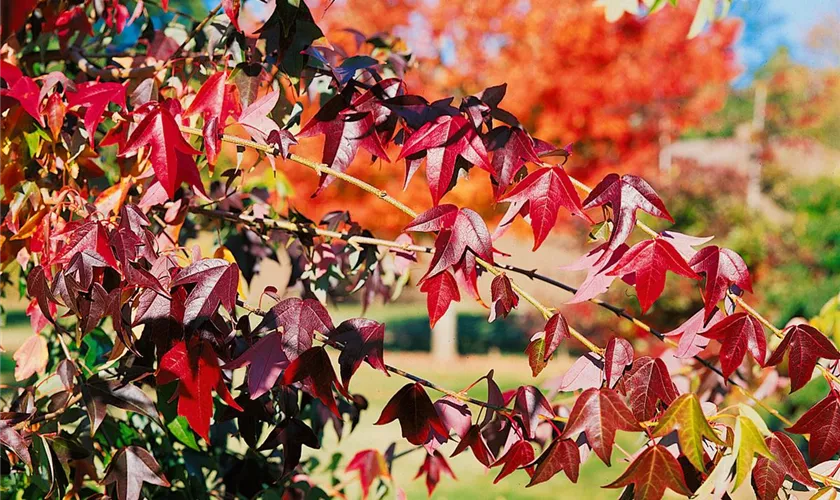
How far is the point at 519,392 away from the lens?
1.14 metres

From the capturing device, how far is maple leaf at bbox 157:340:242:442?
99 cm

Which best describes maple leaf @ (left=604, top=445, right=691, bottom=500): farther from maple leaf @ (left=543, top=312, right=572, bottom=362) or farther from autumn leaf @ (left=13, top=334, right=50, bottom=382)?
autumn leaf @ (left=13, top=334, right=50, bottom=382)

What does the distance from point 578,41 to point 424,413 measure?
7695mm

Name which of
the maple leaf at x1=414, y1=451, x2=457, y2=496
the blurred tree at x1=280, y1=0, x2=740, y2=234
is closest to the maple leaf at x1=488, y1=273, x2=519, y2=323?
the maple leaf at x1=414, y1=451, x2=457, y2=496

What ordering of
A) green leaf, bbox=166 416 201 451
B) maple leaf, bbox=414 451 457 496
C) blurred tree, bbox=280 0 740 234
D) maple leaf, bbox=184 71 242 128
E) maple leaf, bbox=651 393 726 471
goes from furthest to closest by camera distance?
1. blurred tree, bbox=280 0 740 234
2. maple leaf, bbox=414 451 457 496
3. green leaf, bbox=166 416 201 451
4. maple leaf, bbox=184 71 242 128
5. maple leaf, bbox=651 393 726 471

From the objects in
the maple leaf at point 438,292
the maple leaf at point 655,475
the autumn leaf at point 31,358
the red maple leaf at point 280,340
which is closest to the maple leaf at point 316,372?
the red maple leaf at point 280,340

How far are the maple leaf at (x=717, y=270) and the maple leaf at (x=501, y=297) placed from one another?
0.25 metres

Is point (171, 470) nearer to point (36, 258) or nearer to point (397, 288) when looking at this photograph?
point (36, 258)

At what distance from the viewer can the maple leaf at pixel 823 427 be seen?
1065 mm

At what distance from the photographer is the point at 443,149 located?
112cm

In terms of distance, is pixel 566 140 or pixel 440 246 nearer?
pixel 440 246

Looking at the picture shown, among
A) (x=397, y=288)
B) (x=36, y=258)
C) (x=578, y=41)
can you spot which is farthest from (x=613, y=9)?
(x=578, y=41)

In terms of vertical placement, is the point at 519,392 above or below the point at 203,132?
below

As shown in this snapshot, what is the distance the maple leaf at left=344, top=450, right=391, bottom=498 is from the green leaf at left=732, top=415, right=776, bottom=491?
1.14m
